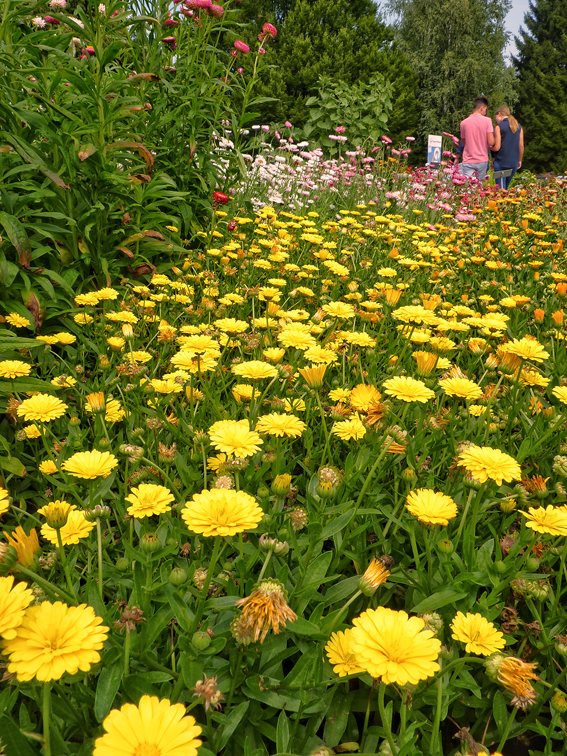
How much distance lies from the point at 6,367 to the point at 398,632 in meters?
1.47

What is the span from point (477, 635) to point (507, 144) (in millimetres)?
9643

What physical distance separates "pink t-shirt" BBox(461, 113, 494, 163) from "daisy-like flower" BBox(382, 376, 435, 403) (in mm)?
7795

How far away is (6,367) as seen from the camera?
166cm

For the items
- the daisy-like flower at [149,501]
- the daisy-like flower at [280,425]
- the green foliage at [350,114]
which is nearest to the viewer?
the daisy-like flower at [149,501]

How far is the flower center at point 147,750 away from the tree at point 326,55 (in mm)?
18773

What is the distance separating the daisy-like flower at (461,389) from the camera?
1.56 meters

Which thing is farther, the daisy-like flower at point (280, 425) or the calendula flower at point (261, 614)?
the daisy-like flower at point (280, 425)

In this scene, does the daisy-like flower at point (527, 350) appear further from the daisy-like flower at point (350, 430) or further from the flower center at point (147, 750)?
the flower center at point (147, 750)

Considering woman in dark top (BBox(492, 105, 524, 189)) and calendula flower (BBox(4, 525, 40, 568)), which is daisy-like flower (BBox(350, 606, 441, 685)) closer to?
calendula flower (BBox(4, 525, 40, 568))

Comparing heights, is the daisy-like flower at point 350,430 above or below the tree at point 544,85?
below

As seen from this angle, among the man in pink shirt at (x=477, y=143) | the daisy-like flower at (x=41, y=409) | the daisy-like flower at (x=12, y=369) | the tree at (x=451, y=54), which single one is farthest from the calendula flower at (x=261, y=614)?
the tree at (x=451, y=54)

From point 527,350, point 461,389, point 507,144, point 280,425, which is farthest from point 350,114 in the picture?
point 280,425

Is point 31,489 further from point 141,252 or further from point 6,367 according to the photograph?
point 141,252

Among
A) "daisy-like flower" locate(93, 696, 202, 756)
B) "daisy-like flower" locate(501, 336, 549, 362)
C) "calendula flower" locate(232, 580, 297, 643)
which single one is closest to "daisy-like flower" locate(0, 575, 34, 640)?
"daisy-like flower" locate(93, 696, 202, 756)
